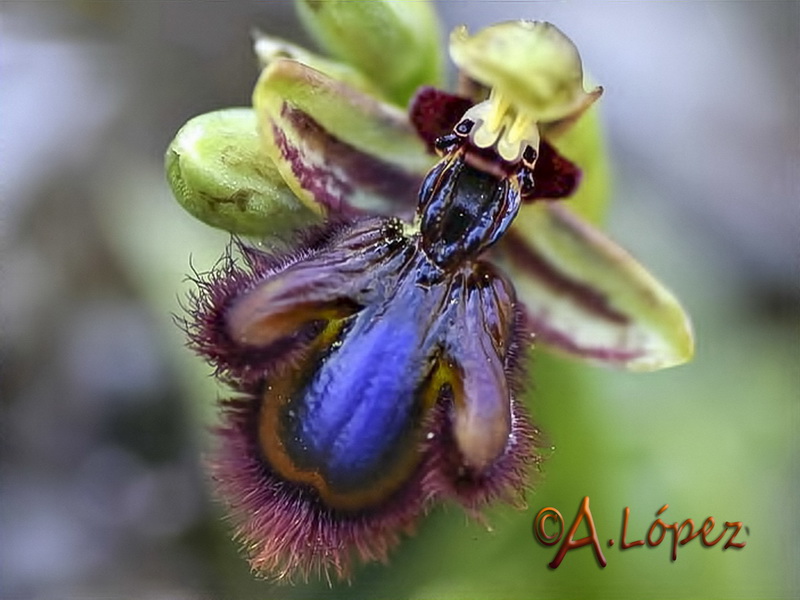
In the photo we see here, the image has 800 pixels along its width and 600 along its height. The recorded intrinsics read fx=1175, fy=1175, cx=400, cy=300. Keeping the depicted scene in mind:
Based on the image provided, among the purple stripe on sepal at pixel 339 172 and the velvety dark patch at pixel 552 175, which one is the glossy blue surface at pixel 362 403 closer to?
the purple stripe on sepal at pixel 339 172

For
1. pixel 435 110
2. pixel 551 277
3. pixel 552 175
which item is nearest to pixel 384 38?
pixel 435 110

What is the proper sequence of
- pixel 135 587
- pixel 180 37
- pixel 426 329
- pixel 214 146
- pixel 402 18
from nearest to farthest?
1. pixel 426 329
2. pixel 214 146
3. pixel 402 18
4. pixel 135 587
5. pixel 180 37

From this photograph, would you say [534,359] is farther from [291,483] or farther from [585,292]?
[291,483]

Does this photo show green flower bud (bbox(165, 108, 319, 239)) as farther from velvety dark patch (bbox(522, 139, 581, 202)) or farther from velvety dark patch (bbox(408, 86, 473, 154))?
velvety dark patch (bbox(522, 139, 581, 202))

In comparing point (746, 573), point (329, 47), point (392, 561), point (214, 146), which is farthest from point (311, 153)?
point (746, 573)

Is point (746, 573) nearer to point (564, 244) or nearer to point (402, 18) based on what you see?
point (564, 244)

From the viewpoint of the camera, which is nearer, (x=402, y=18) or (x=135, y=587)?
(x=402, y=18)
